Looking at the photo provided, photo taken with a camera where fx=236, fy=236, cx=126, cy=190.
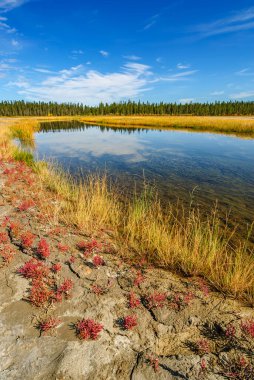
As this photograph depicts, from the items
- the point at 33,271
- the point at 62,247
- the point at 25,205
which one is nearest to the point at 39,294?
the point at 33,271

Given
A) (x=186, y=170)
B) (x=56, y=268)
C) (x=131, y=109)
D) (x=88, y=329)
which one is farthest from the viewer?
(x=131, y=109)

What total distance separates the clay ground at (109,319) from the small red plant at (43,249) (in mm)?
23

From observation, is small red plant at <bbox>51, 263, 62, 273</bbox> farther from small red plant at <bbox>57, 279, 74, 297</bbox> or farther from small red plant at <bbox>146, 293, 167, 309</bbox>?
small red plant at <bbox>146, 293, 167, 309</bbox>

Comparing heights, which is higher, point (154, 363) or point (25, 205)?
point (25, 205)

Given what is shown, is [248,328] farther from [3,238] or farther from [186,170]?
[186,170]

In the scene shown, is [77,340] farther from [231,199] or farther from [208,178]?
[208,178]

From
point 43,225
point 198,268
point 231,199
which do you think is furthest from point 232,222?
point 43,225

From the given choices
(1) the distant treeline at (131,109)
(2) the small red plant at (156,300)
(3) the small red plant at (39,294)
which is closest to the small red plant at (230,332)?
(2) the small red plant at (156,300)

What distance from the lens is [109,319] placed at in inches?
157

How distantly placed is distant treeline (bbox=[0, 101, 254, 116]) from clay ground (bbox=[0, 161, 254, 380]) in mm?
127883

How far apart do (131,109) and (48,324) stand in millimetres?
139348

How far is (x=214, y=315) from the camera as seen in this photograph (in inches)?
161

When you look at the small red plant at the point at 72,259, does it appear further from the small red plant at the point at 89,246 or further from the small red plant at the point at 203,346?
the small red plant at the point at 203,346

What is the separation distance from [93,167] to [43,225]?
1165cm
